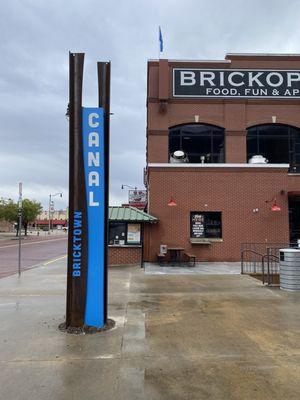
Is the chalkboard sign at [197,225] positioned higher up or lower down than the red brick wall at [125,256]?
higher up

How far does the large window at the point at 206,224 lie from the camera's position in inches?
835

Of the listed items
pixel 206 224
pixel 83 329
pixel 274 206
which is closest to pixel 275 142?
pixel 274 206

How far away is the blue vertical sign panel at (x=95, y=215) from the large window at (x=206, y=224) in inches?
538

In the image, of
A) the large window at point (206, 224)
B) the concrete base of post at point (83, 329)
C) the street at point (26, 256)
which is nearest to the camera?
the concrete base of post at point (83, 329)

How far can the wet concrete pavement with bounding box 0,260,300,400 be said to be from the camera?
5.09 meters

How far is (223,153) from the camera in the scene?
22141mm

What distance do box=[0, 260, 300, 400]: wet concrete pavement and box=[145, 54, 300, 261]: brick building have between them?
9619 mm

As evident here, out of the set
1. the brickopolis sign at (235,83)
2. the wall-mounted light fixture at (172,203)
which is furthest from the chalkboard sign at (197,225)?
the brickopolis sign at (235,83)

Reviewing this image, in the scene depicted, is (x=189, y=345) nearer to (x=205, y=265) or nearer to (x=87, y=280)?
(x=87, y=280)

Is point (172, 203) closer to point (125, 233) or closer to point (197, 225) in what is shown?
point (197, 225)

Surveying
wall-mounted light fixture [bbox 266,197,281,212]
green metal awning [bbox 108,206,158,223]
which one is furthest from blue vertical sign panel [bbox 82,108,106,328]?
wall-mounted light fixture [bbox 266,197,281,212]

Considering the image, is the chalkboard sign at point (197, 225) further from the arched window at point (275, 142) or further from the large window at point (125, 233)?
the arched window at point (275, 142)

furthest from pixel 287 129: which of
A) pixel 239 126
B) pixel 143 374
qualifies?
pixel 143 374

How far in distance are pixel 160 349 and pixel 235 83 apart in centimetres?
1821
